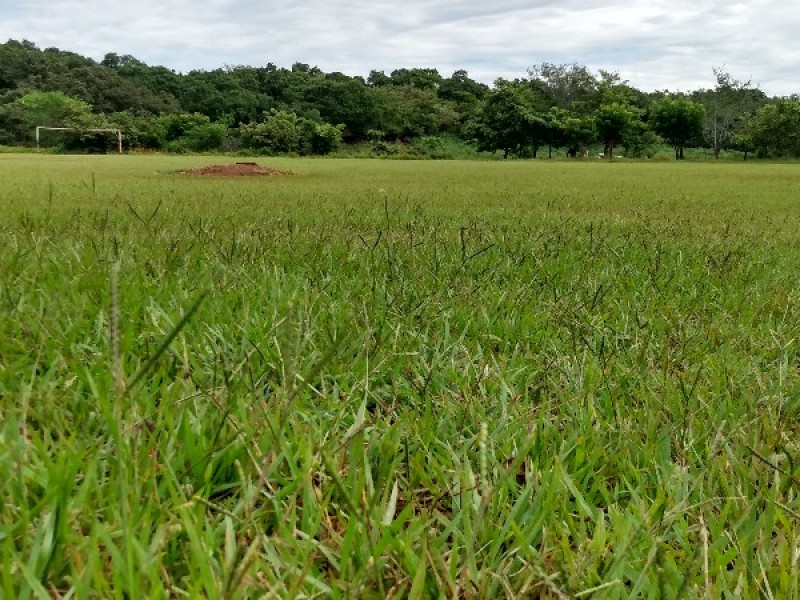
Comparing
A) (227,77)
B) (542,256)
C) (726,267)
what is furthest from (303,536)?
(227,77)

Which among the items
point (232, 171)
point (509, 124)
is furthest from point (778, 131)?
point (232, 171)

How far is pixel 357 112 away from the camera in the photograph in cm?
6762

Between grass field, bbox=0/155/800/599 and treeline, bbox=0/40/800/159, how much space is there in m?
49.1

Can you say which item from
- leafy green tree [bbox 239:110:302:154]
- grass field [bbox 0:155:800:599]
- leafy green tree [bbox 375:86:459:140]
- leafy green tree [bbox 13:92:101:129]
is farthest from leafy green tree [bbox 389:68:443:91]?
grass field [bbox 0:155:800:599]

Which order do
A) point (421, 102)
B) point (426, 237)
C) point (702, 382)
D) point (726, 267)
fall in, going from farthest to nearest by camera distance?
point (421, 102), point (426, 237), point (726, 267), point (702, 382)

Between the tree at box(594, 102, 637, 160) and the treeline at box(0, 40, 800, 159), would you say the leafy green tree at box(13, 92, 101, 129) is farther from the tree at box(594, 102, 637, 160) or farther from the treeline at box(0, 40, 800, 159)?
the tree at box(594, 102, 637, 160)

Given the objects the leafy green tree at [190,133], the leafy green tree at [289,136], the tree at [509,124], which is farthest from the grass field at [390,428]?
the tree at [509,124]

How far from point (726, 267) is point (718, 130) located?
219ft

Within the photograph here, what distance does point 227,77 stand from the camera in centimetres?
7344

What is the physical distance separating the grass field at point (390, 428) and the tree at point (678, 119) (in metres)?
61.4

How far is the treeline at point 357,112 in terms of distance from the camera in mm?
52281

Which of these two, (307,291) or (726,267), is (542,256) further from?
(307,291)

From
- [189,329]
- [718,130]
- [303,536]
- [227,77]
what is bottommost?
[303,536]

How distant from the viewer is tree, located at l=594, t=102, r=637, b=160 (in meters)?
52.8
